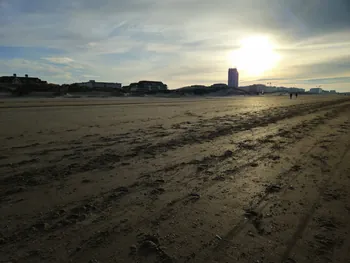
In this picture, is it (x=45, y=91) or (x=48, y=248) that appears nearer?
(x=48, y=248)

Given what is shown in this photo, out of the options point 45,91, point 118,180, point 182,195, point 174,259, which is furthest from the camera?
point 45,91

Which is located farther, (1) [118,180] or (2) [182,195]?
(1) [118,180]

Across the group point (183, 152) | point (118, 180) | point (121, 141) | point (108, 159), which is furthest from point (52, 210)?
point (121, 141)

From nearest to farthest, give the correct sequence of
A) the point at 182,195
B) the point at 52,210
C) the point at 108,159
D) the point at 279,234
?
the point at 279,234, the point at 52,210, the point at 182,195, the point at 108,159

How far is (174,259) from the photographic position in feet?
8.05

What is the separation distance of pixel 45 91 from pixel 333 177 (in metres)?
47.7

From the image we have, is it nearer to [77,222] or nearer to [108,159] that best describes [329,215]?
[77,222]

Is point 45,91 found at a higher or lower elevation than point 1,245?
higher

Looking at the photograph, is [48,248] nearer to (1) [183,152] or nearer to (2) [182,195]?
(2) [182,195]

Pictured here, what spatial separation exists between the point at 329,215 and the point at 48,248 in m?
3.74

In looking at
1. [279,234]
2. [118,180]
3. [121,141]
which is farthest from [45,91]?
[279,234]

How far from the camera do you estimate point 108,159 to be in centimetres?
577

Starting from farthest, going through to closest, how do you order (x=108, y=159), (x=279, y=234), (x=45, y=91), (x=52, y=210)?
(x=45, y=91), (x=108, y=159), (x=52, y=210), (x=279, y=234)

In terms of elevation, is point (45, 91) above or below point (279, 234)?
above
